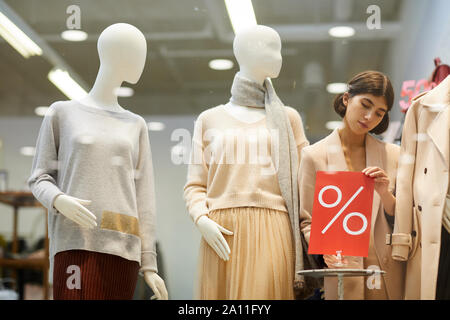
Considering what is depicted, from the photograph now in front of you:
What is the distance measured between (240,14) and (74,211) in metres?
1.12

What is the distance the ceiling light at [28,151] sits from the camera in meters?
2.81

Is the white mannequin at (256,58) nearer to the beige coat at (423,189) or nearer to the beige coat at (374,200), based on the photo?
the beige coat at (374,200)

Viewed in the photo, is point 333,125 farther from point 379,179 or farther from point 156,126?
point 156,126

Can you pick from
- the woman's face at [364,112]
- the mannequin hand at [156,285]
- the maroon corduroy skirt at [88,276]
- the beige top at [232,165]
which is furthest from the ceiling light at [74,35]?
the woman's face at [364,112]

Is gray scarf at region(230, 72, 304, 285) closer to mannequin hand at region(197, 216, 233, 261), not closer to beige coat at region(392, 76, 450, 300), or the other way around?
mannequin hand at region(197, 216, 233, 261)

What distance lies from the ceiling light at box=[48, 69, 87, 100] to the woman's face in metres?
1.08

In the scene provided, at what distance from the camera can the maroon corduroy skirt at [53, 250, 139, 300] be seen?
8.30 ft

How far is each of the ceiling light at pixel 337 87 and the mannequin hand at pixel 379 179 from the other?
0.36 meters

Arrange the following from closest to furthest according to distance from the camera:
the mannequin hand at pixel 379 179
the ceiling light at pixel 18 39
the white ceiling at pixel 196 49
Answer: the mannequin hand at pixel 379 179 < the white ceiling at pixel 196 49 < the ceiling light at pixel 18 39

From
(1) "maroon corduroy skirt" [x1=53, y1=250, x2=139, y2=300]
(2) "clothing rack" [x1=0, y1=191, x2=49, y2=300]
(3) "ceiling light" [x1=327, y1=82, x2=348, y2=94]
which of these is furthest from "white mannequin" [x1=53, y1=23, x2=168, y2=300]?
(3) "ceiling light" [x1=327, y1=82, x2=348, y2=94]

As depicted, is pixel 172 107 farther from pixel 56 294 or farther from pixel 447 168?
pixel 447 168

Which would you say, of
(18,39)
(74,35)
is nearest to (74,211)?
(74,35)
